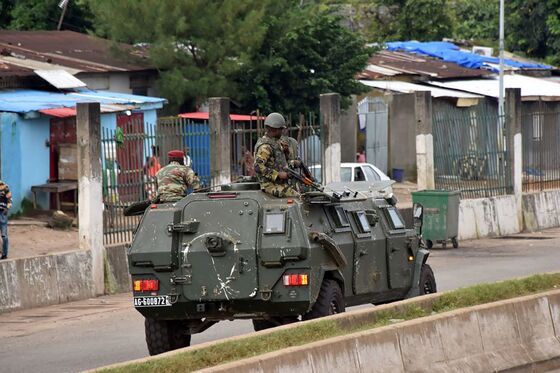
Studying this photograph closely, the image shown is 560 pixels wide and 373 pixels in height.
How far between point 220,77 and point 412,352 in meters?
22.0

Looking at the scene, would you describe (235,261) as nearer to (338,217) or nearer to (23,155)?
(338,217)

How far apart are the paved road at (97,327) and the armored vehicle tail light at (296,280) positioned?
7.46 feet

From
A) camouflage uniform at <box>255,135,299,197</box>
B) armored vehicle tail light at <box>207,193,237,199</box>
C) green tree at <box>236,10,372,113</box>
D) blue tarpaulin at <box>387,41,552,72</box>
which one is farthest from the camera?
blue tarpaulin at <box>387,41,552,72</box>

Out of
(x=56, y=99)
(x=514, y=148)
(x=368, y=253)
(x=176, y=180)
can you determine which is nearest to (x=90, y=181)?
(x=176, y=180)

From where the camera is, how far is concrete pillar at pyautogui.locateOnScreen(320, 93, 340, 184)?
23844 mm

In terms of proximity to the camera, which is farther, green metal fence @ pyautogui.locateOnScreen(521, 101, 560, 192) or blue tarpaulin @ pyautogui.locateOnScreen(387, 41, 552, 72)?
blue tarpaulin @ pyautogui.locateOnScreen(387, 41, 552, 72)

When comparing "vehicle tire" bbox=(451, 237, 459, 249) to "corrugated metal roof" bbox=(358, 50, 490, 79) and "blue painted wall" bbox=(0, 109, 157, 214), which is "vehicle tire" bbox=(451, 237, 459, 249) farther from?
"corrugated metal roof" bbox=(358, 50, 490, 79)

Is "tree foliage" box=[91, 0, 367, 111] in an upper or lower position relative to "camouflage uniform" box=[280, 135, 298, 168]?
upper

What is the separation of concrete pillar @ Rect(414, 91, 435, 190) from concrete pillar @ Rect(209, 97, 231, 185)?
6371 mm

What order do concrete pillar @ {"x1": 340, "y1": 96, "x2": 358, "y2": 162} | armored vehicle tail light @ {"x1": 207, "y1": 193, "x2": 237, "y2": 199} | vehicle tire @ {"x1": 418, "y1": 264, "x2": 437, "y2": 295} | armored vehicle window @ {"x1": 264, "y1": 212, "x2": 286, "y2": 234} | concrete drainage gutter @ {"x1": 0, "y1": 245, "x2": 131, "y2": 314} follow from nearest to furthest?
armored vehicle window @ {"x1": 264, "y1": 212, "x2": 286, "y2": 234}, armored vehicle tail light @ {"x1": 207, "y1": 193, "x2": 237, "y2": 199}, vehicle tire @ {"x1": 418, "y1": 264, "x2": 437, "y2": 295}, concrete drainage gutter @ {"x1": 0, "y1": 245, "x2": 131, "y2": 314}, concrete pillar @ {"x1": 340, "y1": 96, "x2": 358, "y2": 162}

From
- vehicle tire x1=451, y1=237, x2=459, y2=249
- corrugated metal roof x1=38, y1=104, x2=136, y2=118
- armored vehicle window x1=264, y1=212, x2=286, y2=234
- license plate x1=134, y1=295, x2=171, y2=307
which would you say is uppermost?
corrugated metal roof x1=38, y1=104, x2=136, y2=118

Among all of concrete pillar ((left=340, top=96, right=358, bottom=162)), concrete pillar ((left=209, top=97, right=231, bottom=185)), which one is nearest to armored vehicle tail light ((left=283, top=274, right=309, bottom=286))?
concrete pillar ((left=209, top=97, right=231, bottom=185))

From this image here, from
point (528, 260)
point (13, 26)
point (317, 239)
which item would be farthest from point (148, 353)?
point (13, 26)

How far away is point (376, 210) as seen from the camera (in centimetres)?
1381
